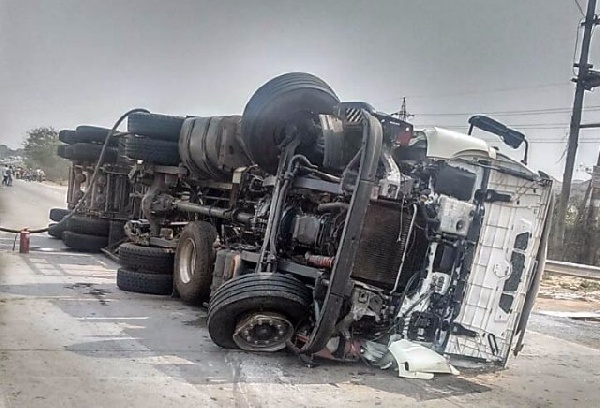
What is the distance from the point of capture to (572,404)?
4.97 metres

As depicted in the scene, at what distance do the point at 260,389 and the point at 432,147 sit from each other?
247 centimetres

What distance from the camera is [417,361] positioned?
509cm

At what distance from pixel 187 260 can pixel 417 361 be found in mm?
3348

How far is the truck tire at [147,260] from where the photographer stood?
25.4 feet

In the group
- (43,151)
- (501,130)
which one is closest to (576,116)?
(501,130)

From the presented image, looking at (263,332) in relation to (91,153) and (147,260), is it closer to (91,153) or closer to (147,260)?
(147,260)

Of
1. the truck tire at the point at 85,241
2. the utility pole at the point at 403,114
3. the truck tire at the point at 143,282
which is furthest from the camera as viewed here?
the truck tire at the point at 85,241

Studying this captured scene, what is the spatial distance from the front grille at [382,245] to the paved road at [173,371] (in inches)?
27.3

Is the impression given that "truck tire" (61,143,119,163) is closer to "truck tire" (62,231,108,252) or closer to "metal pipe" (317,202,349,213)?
"truck tire" (62,231,108,252)

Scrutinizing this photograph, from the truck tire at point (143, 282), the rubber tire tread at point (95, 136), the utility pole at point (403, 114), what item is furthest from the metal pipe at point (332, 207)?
the rubber tire tread at point (95, 136)

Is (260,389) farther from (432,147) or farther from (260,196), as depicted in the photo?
(260,196)

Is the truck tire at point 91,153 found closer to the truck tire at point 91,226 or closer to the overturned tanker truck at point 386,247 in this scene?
the truck tire at point 91,226

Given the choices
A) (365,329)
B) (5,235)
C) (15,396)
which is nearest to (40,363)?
(15,396)

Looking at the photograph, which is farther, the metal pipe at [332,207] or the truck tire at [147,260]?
the truck tire at [147,260]
